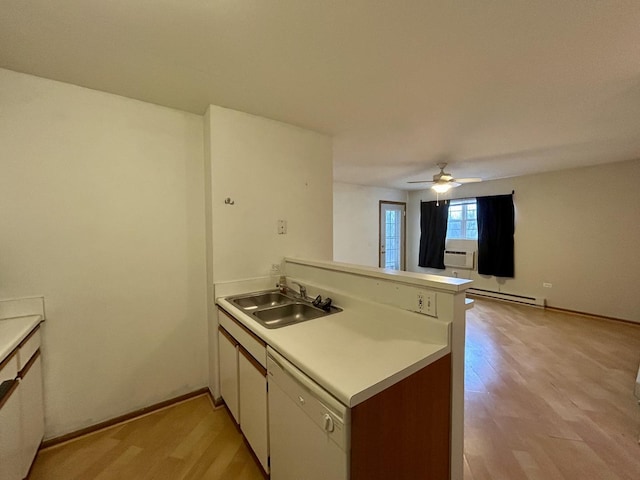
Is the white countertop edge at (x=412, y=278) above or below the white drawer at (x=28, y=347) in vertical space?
above

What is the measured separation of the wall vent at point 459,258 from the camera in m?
5.58

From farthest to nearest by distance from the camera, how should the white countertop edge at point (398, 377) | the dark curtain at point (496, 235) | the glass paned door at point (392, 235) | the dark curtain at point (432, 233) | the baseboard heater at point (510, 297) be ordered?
the glass paned door at point (392, 235)
the dark curtain at point (432, 233)
the dark curtain at point (496, 235)
the baseboard heater at point (510, 297)
the white countertop edge at point (398, 377)

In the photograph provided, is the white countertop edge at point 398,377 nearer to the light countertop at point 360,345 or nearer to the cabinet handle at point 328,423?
the light countertop at point 360,345

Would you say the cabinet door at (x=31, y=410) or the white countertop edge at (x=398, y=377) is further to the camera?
the cabinet door at (x=31, y=410)

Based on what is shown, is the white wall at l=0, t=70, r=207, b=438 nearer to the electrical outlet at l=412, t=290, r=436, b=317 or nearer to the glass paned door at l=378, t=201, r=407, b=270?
the electrical outlet at l=412, t=290, r=436, b=317

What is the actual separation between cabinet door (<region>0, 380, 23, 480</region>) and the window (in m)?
6.54

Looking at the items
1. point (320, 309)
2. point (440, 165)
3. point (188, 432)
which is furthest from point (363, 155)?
point (188, 432)

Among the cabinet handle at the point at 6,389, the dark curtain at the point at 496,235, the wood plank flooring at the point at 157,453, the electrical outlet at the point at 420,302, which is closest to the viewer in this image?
the cabinet handle at the point at 6,389

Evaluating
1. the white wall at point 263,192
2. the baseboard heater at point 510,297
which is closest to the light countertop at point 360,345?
the white wall at point 263,192

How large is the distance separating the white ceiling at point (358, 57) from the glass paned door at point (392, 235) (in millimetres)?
3858

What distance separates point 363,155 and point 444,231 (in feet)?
11.6

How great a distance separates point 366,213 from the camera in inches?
237

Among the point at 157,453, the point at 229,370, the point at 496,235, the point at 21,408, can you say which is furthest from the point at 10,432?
the point at 496,235

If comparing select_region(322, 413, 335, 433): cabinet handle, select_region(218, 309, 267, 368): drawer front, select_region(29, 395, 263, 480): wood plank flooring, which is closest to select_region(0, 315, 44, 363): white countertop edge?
select_region(29, 395, 263, 480): wood plank flooring
